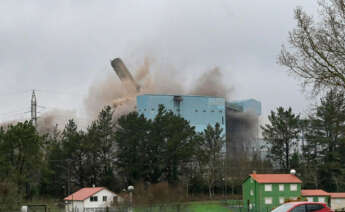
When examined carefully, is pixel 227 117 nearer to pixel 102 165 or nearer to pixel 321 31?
pixel 102 165

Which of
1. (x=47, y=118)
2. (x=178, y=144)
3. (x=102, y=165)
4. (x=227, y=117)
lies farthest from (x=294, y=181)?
(x=47, y=118)

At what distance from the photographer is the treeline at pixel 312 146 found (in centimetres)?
8094

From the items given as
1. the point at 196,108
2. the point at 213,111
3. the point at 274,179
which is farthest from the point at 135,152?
the point at 213,111

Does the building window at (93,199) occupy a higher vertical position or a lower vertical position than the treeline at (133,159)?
lower

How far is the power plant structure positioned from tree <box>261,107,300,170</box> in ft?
33.0

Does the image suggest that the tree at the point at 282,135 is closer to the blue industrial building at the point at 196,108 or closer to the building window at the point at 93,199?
the blue industrial building at the point at 196,108

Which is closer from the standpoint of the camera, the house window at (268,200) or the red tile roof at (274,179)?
the house window at (268,200)

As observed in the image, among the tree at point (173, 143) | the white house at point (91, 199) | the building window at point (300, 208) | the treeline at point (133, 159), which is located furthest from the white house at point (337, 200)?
the building window at point (300, 208)

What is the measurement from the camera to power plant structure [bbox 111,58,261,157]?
100562mm

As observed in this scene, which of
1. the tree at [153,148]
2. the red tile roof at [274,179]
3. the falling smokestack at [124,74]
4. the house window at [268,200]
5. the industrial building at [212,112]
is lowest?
the house window at [268,200]

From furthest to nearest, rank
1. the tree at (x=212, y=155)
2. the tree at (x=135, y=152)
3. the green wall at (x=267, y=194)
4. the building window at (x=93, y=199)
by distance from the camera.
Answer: the tree at (x=212, y=155) < the tree at (x=135, y=152) < the building window at (x=93, y=199) < the green wall at (x=267, y=194)

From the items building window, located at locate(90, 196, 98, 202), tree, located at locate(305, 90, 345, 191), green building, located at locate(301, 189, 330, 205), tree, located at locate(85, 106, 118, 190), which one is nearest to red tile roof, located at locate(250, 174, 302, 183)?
green building, located at locate(301, 189, 330, 205)

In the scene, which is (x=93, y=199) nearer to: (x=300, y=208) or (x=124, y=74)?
(x=300, y=208)

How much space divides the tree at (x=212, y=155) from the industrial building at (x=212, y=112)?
9311 mm
